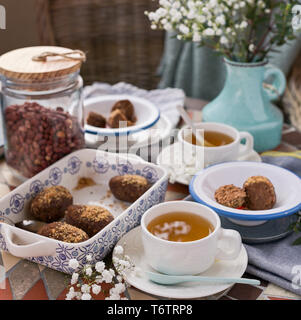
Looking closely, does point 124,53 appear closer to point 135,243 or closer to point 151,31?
point 151,31

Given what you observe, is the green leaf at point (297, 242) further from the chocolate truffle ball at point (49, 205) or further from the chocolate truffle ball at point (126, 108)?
the chocolate truffle ball at point (126, 108)

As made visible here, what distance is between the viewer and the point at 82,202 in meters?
1.08

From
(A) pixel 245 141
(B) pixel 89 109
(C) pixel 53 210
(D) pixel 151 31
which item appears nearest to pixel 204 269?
(C) pixel 53 210

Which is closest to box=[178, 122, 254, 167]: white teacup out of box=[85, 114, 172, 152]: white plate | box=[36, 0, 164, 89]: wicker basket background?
box=[85, 114, 172, 152]: white plate

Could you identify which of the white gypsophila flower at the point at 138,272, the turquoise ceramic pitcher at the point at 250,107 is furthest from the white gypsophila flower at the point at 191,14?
the white gypsophila flower at the point at 138,272

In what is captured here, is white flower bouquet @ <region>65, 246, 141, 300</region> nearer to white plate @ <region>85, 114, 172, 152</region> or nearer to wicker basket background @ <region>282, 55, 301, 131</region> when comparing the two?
white plate @ <region>85, 114, 172, 152</region>

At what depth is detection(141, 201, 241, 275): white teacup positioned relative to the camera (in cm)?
77

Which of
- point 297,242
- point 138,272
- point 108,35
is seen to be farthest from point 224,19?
point 108,35

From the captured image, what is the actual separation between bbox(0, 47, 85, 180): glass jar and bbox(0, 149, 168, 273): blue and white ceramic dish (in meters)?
0.05

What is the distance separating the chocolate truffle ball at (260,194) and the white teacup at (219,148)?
0.55 feet

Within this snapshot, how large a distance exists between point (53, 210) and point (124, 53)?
1.20 m

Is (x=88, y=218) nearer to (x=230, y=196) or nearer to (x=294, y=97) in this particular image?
(x=230, y=196)

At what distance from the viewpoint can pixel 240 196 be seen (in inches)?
36.7

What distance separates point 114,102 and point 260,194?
654 millimetres
